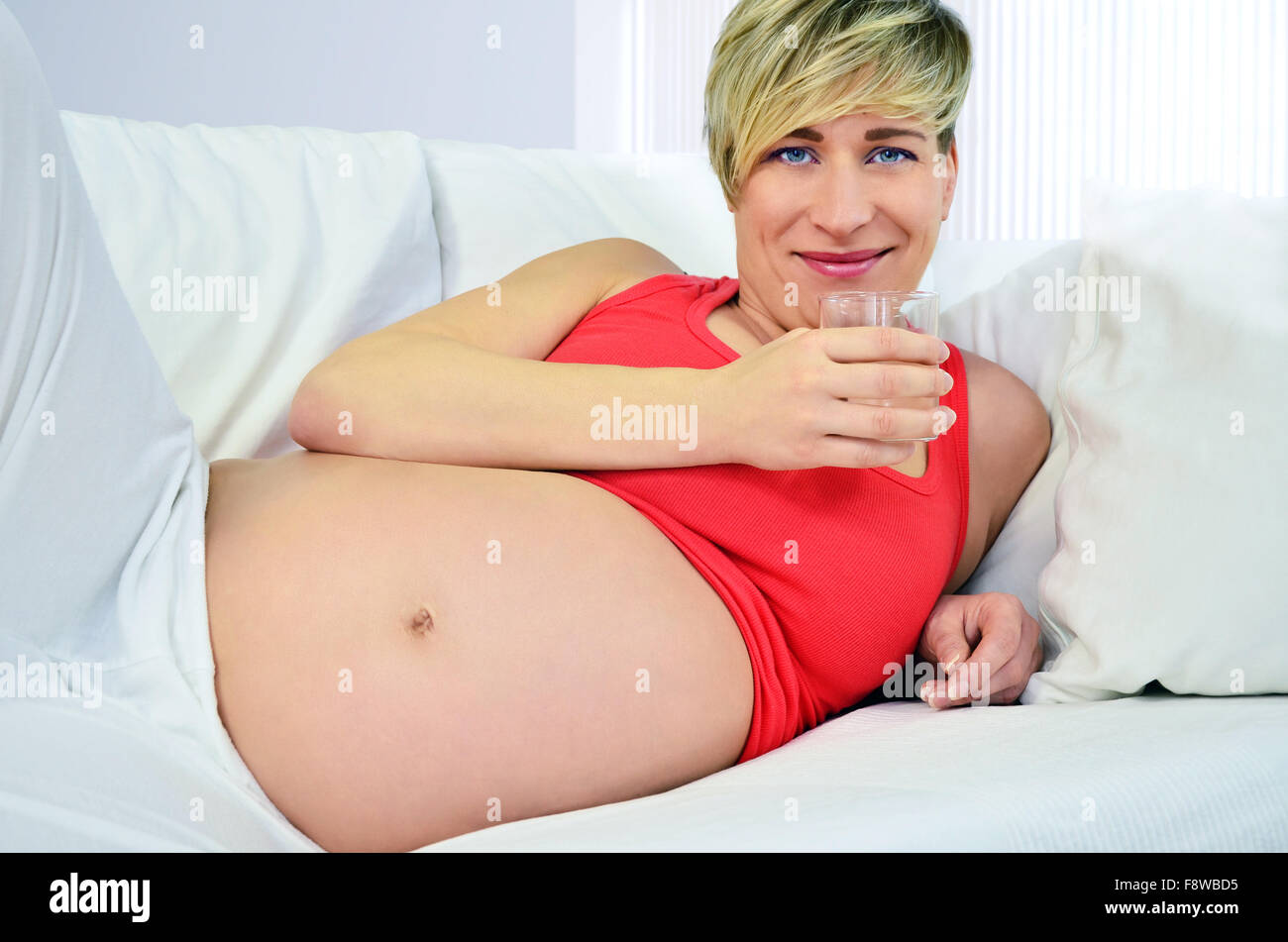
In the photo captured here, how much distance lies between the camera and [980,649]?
0.98m

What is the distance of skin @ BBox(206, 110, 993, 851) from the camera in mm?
815

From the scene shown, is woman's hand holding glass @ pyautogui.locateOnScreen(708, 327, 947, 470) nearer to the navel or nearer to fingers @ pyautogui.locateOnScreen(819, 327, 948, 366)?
fingers @ pyautogui.locateOnScreen(819, 327, 948, 366)

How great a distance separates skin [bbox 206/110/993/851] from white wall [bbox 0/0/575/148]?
6.96ft

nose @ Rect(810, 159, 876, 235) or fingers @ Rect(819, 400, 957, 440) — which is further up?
nose @ Rect(810, 159, 876, 235)

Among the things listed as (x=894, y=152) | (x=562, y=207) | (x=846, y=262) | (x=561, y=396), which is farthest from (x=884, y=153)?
(x=562, y=207)

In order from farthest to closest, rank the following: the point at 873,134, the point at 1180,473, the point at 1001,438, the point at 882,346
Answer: the point at 1001,438, the point at 873,134, the point at 1180,473, the point at 882,346

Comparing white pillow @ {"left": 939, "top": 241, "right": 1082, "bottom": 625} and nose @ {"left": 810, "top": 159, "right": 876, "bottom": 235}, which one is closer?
nose @ {"left": 810, "top": 159, "right": 876, "bottom": 235}

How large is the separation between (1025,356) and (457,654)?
769 mm

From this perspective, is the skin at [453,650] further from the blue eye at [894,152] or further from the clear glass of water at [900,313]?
the blue eye at [894,152]

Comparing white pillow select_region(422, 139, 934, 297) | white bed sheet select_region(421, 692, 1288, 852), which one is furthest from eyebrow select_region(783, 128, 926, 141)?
white bed sheet select_region(421, 692, 1288, 852)

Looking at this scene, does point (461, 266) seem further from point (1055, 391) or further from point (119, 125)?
point (1055, 391)

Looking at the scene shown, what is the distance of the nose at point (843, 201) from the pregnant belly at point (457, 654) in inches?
13.4

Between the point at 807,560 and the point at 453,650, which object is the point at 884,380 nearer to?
the point at 807,560
